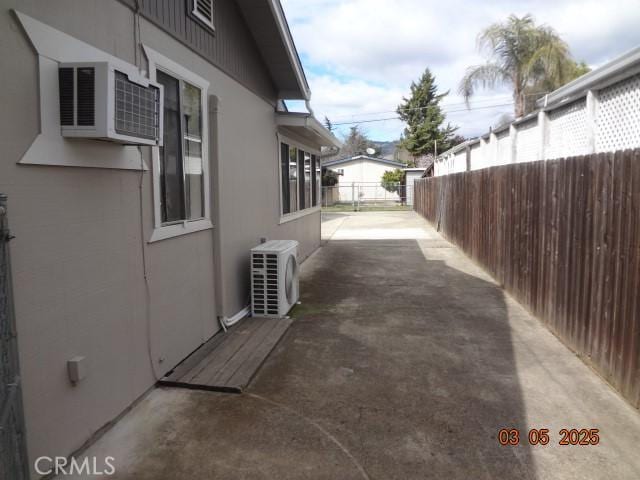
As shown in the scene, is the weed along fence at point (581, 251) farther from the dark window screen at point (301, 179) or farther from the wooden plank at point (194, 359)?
the dark window screen at point (301, 179)

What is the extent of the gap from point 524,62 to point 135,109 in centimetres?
1957

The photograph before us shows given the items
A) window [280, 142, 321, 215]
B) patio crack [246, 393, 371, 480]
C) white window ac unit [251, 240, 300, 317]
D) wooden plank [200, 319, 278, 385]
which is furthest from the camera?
window [280, 142, 321, 215]

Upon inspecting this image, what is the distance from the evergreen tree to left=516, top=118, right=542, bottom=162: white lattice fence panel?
33696mm

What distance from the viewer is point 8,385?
189cm

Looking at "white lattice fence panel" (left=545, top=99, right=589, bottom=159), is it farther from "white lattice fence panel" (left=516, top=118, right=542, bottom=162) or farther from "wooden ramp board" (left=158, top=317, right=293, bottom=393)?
"wooden ramp board" (left=158, top=317, right=293, bottom=393)

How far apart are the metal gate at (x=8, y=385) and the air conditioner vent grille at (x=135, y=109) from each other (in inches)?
35.1

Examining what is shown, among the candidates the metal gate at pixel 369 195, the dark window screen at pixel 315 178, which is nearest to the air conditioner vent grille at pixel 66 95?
the dark window screen at pixel 315 178

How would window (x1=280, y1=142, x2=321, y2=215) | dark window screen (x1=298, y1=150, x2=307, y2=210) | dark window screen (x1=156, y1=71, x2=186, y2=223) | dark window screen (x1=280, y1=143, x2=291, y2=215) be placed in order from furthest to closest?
dark window screen (x1=298, y1=150, x2=307, y2=210), window (x1=280, y1=142, x2=321, y2=215), dark window screen (x1=280, y1=143, x2=291, y2=215), dark window screen (x1=156, y1=71, x2=186, y2=223)

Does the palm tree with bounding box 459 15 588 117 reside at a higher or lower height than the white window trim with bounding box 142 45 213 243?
higher

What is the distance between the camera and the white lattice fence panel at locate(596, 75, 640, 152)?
4254mm

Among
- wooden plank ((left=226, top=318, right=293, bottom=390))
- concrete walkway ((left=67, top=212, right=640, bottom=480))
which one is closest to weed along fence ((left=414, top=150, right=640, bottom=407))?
concrete walkway ((left=67, top=212, right=640, bottom=480))

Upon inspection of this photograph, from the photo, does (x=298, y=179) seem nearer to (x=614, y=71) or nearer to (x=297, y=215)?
(x=297, y=215)

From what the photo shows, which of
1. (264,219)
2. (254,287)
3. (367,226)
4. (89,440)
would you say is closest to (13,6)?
(89,440)
